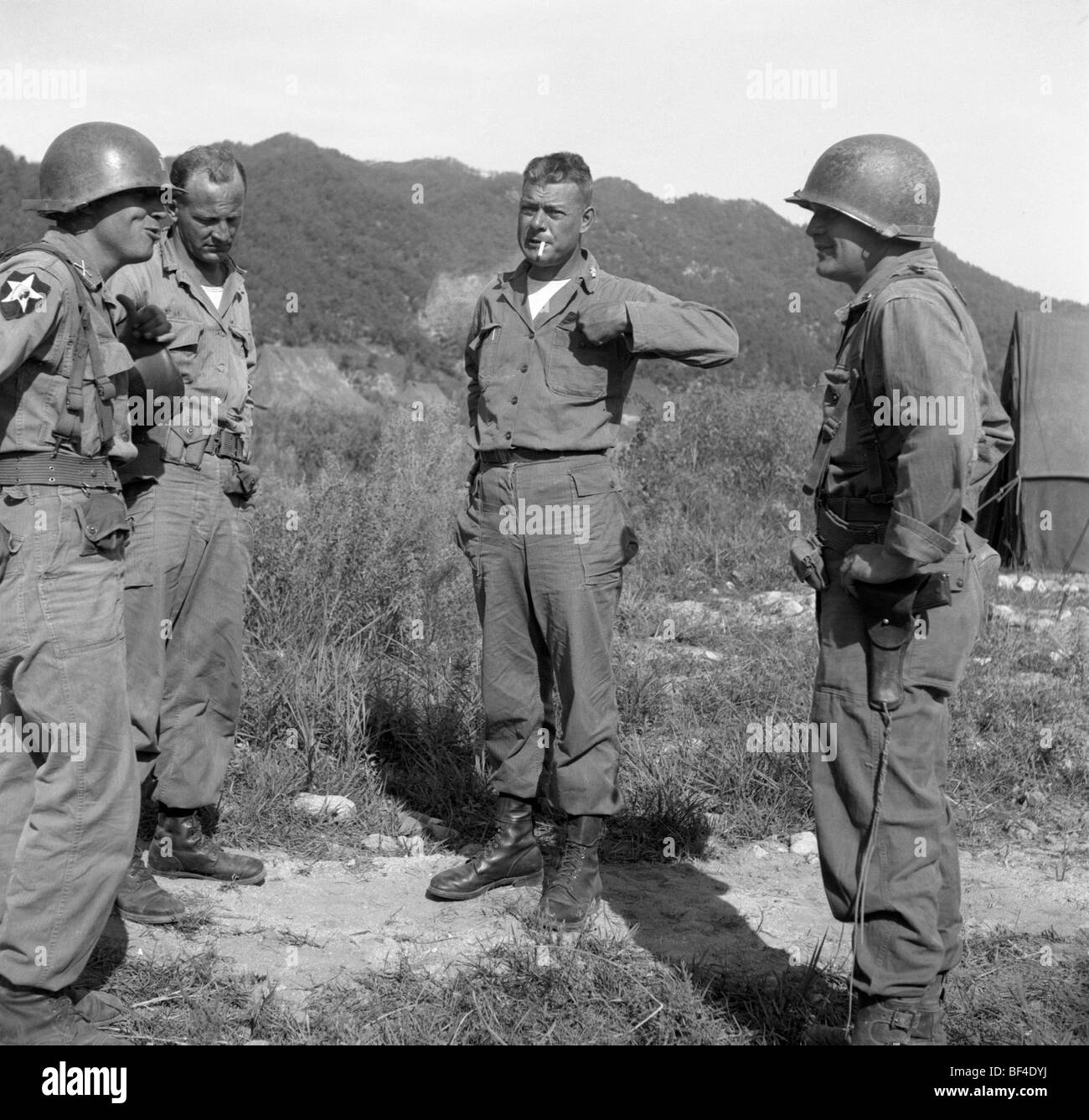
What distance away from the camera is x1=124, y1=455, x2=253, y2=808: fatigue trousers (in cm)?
410

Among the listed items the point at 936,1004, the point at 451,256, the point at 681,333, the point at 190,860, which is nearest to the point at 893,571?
the point at 936,1004

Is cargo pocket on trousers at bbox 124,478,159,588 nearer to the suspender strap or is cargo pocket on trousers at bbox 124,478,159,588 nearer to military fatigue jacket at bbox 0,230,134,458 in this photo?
military fatigue jacket at bbox 0,230,134,458

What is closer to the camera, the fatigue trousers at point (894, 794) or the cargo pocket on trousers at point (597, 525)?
the fatigue trousers at point (894, 794)

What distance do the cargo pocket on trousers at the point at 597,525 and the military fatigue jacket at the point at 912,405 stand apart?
3.83 ft

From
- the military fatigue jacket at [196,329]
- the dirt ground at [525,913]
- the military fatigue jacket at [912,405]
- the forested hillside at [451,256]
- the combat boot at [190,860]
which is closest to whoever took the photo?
the military fatigue jacket at [912,405]

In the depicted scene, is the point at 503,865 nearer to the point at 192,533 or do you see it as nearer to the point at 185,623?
the point at 185,623

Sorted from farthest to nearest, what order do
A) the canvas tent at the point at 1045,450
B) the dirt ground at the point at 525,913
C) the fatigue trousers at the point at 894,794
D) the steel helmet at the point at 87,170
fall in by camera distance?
the canvas tent at the point at 1045,450 → the dirt ground at the point at 525,913 → the steel helmet at the point at 87,170 → the fatigue trousers at the point at 894,794

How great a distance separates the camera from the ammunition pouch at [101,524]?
3.04 meters

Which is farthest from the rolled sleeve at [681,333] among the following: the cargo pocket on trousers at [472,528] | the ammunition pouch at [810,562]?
the ammunition pouch at [810,562]

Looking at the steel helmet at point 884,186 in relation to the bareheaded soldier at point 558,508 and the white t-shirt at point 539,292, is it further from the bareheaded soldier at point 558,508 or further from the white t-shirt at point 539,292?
the white t-shirt at point 539,292

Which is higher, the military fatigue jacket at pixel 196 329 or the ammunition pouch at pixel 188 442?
the military fatigue jacket at pixel 196 329

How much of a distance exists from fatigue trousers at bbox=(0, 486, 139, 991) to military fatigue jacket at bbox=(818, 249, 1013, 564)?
1.98m

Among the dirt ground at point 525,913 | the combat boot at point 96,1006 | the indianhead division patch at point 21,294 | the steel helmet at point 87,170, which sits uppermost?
the steel helmet at point 87,170

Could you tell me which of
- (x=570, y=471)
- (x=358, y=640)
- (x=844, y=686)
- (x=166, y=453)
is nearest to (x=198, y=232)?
(x=166, y=453)
